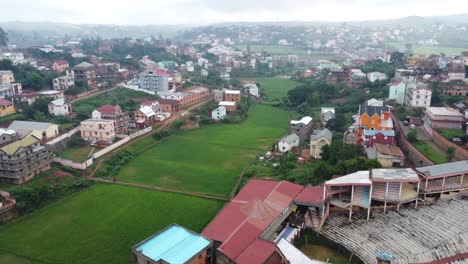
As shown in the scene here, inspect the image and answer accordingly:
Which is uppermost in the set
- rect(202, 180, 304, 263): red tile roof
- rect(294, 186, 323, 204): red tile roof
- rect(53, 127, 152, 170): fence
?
rect(294, 186, 323, 204): red tile roof

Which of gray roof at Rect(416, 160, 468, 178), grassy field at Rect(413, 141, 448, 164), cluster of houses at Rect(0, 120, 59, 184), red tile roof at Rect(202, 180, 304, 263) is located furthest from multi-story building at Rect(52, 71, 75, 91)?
→ gray roof at Rect(416, 160, 468, 178)

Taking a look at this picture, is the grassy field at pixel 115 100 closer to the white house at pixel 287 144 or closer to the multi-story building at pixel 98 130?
the multi-story building at pixel 98 130

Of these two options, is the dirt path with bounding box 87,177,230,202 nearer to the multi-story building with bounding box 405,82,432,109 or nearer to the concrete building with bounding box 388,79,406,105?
the multi-story building with bounding box 405,82,432,109

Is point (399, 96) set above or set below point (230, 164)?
above

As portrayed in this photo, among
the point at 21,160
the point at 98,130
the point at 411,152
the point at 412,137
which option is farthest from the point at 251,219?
the point at 98,130

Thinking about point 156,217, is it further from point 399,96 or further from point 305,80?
point 305,80

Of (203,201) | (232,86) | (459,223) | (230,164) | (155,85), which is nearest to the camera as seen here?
(459,223)

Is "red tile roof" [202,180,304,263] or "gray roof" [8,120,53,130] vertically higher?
"gray roof" [8,120,53,130]

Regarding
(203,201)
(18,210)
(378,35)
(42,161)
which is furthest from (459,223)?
(378,35)
